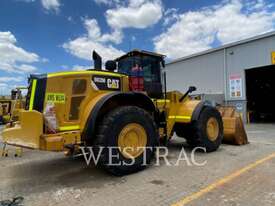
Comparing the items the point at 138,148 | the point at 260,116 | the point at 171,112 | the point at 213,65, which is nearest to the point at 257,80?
the point at 260,116

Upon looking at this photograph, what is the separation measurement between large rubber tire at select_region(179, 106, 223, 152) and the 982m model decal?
2.37 meters

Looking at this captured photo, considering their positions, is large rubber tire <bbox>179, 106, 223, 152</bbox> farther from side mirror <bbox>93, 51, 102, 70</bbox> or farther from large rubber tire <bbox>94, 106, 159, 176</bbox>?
side mirror <bbox>93, 51, 102, 70</bbox>

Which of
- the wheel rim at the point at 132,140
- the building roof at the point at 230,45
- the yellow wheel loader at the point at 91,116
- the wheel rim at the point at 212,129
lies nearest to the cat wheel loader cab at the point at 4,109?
the building roof at the point at 230,45

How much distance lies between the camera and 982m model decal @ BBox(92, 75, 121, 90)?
16.1 feet

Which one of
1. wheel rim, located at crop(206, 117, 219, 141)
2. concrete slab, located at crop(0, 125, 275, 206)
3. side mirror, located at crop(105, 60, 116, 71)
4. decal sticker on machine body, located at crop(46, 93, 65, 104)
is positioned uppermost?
side mirror, located at crop(105, 60, 116, 71)

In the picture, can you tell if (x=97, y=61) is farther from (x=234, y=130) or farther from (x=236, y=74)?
(x=236, y=74)

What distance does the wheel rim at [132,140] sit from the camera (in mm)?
4773

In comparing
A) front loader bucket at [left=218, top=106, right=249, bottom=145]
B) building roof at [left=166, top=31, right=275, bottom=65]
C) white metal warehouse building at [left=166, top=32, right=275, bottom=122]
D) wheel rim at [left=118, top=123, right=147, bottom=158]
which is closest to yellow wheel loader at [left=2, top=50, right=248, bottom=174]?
wheel rim at [left=118, top=123, right=147, bottom=158]

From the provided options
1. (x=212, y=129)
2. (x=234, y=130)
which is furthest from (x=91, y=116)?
(x=234, y=130)

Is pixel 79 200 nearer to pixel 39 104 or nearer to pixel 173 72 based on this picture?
pixel 39 104

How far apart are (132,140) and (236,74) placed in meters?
13.9

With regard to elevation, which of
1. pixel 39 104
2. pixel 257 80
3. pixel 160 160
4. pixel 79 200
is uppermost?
pixel 257 80

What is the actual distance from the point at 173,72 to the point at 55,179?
18.2m

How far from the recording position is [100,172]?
5.11 m
